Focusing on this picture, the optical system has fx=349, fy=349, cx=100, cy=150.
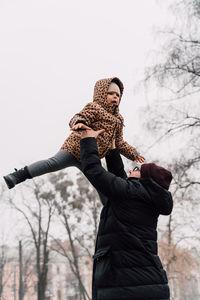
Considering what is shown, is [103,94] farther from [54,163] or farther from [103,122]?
[54,163]

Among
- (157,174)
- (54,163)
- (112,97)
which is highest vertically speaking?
(112,97)

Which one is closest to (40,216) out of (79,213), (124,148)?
(79,213)

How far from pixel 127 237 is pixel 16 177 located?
1.32 m

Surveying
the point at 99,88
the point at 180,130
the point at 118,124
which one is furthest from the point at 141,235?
the point at 180,130

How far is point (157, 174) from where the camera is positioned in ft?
7.29

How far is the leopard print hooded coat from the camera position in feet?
8.99

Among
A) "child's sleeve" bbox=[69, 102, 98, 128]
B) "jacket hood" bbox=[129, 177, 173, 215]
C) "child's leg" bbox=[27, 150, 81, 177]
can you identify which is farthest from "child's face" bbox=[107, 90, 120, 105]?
"jacket hood" bbox=[129, 177, 173, 215]

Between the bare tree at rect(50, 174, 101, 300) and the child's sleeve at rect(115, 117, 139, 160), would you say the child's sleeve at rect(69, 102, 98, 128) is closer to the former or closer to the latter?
the child's sleeve at rect(115, 117, 139, 160)

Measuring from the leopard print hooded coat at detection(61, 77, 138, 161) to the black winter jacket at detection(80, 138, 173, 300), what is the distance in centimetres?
58

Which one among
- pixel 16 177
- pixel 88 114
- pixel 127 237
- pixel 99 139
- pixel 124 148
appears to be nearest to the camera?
pixel 127 237

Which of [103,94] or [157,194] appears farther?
[103,94]

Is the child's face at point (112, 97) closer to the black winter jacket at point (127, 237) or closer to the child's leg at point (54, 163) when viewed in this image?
the child's leg at point (54, 163)

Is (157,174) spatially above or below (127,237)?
above

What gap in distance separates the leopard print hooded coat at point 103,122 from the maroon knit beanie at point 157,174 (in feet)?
2.10
